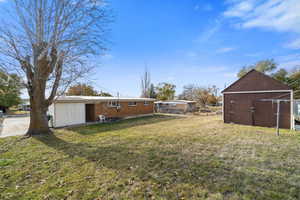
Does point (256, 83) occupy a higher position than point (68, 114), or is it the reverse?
point (256, 83)

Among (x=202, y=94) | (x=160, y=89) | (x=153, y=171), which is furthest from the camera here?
(x=160, y=89)

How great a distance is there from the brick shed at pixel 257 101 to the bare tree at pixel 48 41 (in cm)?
1000

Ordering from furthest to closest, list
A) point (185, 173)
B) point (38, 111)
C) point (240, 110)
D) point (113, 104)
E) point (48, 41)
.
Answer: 1. point (113, 104)
2. point (240, 110)
3. point (38, 111)
4. point (48, 41)
5. point (185, 173)

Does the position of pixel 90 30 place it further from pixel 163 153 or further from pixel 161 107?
pixel 161 107

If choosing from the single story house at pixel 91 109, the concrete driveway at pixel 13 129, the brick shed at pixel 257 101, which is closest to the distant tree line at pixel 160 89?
the single story house at pixel 91 109

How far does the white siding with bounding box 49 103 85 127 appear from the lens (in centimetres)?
1035

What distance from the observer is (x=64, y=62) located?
7.61 meters

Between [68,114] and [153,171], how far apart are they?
10.1 m

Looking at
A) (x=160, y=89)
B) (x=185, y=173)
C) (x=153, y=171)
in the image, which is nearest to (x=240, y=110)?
(x=185, y=173)

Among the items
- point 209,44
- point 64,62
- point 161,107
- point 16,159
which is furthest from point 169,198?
point 161,107

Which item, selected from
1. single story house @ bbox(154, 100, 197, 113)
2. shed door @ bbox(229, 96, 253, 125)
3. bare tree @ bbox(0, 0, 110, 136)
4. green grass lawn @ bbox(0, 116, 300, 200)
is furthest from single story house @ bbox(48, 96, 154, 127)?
shed door @ bbox(229, 96, 253, 125)

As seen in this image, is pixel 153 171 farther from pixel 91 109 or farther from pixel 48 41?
pixel 91 109

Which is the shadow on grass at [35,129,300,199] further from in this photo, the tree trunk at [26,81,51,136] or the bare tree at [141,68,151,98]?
the bare tree at [141,68,151,98]

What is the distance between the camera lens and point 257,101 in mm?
9547
